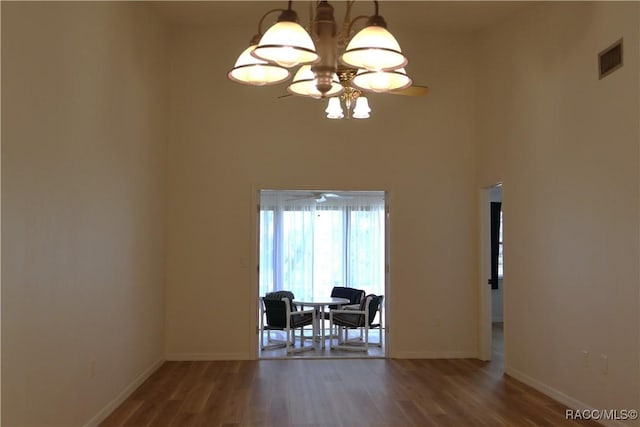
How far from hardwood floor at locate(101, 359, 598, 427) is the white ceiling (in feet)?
12.9

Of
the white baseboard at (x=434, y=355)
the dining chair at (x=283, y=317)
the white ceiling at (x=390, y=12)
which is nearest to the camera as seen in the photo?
the white ceiling at (x=390, y=12)

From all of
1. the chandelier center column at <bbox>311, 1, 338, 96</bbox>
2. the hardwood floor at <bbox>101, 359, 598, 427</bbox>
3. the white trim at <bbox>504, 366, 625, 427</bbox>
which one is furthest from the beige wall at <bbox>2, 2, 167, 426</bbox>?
the white trim at <bbox>504, 366, 625, 427</bbox>

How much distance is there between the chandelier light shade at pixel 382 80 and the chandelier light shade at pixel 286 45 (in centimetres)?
34

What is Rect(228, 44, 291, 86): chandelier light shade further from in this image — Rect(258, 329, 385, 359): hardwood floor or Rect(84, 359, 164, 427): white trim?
Rect(258, 329, 385, 359): hardwood floor

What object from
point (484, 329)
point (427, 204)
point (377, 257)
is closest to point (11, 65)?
point (427, 204)

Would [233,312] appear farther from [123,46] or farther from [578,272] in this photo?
[578,272]

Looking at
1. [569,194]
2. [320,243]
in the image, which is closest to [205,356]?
[320,243]

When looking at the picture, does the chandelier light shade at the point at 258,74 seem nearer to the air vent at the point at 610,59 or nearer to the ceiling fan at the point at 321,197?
the air vent at the point at 610,59

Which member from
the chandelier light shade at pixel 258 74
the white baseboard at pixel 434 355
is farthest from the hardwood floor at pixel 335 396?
the chandelier light shade at pixel 258 74

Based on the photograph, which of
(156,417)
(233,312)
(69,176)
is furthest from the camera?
(233,312)

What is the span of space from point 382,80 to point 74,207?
243 centimetres

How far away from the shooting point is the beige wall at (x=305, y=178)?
6.51 m

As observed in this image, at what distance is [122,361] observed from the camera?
4746 millimetres

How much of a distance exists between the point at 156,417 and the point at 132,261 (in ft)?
4.93
